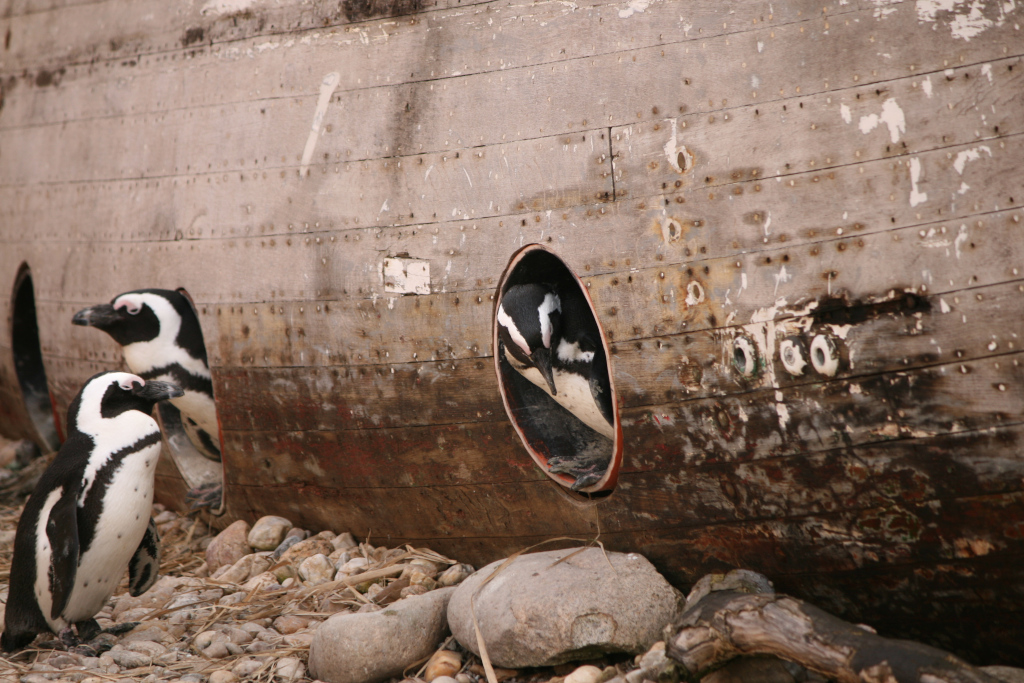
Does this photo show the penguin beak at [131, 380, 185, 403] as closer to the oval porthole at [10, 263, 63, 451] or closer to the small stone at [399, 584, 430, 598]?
the small stone at [399, 584, 430, 598]

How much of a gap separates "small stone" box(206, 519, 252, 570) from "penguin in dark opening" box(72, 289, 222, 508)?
21cm

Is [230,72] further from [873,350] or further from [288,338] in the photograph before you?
[873,350]

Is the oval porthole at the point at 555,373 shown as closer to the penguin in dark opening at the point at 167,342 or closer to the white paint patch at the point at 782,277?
the white paint patch at the point at 782,277

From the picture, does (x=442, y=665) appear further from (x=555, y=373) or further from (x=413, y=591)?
(x=555, y=373)

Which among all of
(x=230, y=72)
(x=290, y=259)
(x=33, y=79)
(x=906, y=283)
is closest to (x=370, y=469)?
(x=290, y=259)

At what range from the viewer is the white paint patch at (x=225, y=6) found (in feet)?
12.8

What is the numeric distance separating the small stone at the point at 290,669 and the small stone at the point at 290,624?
31 cm

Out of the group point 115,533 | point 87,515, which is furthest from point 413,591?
point 87,515

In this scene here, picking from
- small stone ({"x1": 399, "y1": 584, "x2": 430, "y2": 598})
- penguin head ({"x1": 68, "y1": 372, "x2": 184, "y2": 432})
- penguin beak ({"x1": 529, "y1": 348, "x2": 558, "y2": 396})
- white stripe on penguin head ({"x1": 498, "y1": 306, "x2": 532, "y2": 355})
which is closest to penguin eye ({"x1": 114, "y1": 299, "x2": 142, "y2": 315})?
penguin head ({"x1": 68, "y1": 372, "x2": 184, "y2": 432})

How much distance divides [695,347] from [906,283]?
68 cm

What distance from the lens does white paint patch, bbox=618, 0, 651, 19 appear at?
9.73ft

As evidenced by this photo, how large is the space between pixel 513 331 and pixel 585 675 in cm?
125

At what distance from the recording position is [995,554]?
2617mm

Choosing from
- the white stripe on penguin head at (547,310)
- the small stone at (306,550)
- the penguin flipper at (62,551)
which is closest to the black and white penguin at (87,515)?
the penguin flipper at (62,551)
